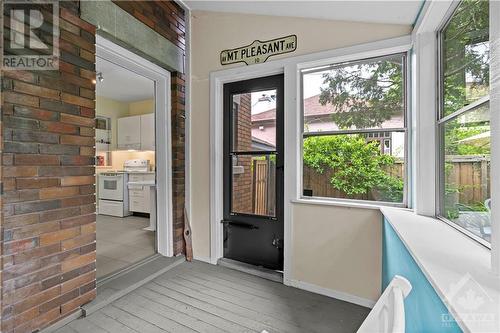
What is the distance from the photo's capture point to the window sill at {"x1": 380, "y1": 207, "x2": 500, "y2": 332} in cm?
63

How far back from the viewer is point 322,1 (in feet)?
6.23

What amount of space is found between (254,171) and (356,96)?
121 cm

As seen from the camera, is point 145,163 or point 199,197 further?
point 145,163

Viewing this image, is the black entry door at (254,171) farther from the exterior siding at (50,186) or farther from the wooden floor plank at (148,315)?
the exterior siding at (50,186)

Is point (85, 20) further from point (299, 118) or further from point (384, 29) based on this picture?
point (384, 29)

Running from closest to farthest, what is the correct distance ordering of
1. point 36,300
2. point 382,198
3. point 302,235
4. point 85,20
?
point 36,300 → point 85,20 → point 382,198 → point 302,235

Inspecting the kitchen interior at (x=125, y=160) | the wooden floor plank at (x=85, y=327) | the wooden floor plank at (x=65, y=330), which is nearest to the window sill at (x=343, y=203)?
the wooden floor plank at (x=85, y=327)

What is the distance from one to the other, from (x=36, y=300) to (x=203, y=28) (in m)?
2.85

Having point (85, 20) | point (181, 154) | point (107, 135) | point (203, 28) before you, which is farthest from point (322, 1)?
point (107, 135)

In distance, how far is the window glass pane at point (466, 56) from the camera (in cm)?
112

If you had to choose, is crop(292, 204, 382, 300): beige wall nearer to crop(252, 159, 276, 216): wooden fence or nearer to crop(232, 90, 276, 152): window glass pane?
crop(252, 159, 276, 216): wooden fence

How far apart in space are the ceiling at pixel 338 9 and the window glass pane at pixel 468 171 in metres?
0.86

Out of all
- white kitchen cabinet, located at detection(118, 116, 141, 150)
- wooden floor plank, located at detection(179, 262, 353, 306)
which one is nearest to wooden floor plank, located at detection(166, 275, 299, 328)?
wooden floor plank, located at detection(179, 262, 353, 306)

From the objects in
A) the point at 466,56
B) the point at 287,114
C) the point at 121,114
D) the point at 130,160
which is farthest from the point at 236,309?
the point at 121,114
